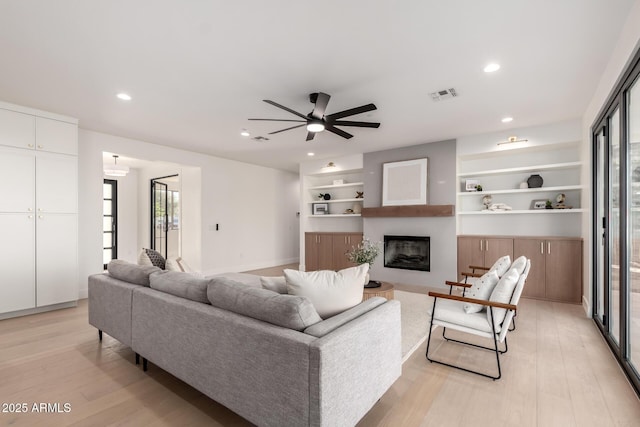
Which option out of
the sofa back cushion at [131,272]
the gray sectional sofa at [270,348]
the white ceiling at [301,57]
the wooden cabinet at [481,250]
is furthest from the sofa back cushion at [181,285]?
the wooden cabinet at [481,250]

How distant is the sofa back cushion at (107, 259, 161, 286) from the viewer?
2.57m

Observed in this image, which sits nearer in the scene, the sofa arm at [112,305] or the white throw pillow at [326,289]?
the white throw pillow at [326,289]

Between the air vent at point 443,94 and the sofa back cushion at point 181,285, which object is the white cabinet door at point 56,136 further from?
the air vent at point 443,94

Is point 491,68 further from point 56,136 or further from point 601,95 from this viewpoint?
point 56,136

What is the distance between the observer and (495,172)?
505 cm

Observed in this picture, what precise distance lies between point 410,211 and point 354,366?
14.5 ft

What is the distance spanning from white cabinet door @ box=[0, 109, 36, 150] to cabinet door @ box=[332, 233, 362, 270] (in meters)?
5.26

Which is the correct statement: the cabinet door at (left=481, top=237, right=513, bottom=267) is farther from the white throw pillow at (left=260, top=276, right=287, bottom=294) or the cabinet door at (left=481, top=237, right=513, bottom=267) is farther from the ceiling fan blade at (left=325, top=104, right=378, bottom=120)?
the white throw pillow at (left=260, top=276, right=287, bottom=294)

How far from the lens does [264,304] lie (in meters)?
1.68

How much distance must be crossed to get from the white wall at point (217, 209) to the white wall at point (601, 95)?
20.7ft

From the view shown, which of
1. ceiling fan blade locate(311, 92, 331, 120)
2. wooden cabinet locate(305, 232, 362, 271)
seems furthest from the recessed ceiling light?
wooden cabinet locate(305, 232, 362, 271)

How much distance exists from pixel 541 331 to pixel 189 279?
12.0ft

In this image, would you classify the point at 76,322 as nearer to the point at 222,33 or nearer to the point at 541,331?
the point at 222,33

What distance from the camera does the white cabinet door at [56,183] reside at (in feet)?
13.1
